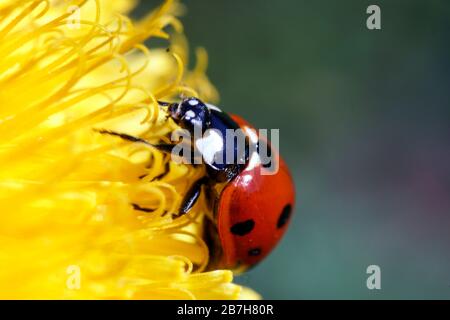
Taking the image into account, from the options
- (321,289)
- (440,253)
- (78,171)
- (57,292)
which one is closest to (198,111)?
(78,171)

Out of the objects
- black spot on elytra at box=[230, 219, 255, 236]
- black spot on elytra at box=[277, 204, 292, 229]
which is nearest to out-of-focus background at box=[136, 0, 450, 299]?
black spot on elytra at box=[277, 204, 292, 229]

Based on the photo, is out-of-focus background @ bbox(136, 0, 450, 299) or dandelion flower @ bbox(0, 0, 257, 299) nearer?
dandelion flower @ bbox(0, 0, 257, 299)

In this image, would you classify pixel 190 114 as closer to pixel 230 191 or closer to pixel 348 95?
pixel 230 191

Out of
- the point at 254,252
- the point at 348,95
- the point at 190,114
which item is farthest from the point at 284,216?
the point at 348,95

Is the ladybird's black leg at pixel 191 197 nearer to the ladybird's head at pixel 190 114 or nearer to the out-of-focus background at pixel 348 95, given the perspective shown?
the ladybird's head at pixel 190 114

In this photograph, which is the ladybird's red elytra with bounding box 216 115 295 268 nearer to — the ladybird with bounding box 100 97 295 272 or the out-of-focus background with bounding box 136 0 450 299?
the ladybird with bounding box 100 97 295 272
